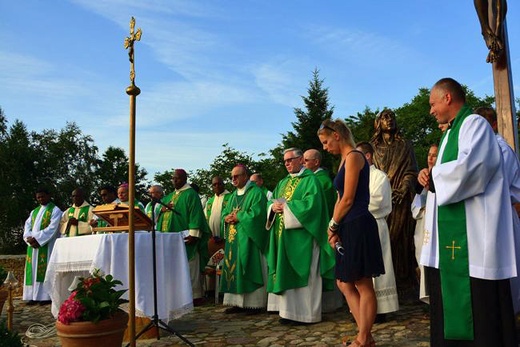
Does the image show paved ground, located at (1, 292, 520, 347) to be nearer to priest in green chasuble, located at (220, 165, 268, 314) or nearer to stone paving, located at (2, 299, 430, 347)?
stone paving, located at (2, 299, 430, 347)

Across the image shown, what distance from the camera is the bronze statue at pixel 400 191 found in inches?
255

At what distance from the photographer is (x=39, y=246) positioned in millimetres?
10195

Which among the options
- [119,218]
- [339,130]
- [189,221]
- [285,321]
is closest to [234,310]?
[285,321]

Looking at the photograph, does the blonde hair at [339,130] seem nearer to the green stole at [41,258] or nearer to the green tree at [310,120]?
the green stole at [41,258]

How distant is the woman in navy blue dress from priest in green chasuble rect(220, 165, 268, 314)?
283 cm

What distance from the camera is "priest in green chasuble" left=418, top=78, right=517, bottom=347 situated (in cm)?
321

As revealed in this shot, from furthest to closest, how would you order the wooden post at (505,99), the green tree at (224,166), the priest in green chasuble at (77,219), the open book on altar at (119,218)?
the green tree at (224,166) → the priest in green chasuble at (77,219) → the open book on altar at (119,218) → the wooden post at (505,99)

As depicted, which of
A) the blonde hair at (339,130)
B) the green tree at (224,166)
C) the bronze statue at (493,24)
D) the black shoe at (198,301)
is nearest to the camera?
the blonde hair at (339,130)

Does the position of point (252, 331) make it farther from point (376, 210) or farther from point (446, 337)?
point (446, 337)

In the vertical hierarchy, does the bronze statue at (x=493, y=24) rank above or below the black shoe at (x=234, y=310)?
above

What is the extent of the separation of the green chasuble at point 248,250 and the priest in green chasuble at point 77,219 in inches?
147

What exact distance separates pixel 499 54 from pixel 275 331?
3786mm

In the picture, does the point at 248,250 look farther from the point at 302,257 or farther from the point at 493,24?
the point at 493,24

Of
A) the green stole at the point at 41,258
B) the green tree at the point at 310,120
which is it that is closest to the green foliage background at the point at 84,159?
the green tree at the point at 310,120
